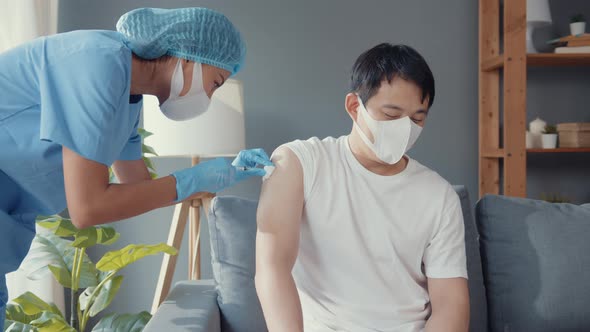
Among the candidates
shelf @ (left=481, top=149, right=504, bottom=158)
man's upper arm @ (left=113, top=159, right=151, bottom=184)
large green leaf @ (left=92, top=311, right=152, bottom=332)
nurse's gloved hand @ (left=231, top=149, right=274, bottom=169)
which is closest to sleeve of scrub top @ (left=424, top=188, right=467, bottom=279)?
nurse's gloved hand @ (left=231, top=149, right=274, bottom=169)

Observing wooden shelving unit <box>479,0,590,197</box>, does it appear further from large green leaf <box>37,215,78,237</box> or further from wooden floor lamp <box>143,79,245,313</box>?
large green leaf <box>37,215,78,237</box>

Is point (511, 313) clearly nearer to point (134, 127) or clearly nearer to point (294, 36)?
point (134, 127)

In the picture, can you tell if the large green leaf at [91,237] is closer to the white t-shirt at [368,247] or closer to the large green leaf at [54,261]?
the large green leaf at [54,261]

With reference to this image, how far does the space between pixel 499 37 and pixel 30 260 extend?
7.52 feet

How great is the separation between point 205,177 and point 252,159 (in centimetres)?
19

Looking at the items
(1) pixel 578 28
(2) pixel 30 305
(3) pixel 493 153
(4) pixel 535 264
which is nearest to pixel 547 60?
(1) pixel 578 28

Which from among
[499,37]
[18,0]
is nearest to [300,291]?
[18,0]

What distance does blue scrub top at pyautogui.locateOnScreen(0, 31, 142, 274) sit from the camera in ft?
3.60

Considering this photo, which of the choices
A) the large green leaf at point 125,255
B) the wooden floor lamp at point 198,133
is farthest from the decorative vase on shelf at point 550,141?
the large green leaf at point 125,255

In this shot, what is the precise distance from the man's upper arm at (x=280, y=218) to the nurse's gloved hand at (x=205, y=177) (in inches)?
2.9

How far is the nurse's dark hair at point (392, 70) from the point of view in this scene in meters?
1.43

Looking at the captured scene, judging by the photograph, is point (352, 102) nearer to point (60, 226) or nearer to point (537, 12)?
point (60, 226)

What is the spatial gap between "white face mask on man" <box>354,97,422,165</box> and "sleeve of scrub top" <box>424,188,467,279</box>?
0.61ft

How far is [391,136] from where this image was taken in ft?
4.72
